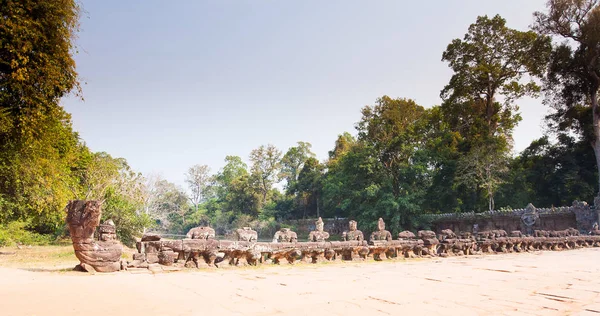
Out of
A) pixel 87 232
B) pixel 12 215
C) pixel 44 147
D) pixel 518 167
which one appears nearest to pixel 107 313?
pixel 87 232

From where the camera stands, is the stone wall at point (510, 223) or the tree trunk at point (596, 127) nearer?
the stone wall at point (510, 223)

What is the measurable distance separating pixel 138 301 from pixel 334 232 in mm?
29737

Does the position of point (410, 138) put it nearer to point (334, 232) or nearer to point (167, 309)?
point (334, 232)

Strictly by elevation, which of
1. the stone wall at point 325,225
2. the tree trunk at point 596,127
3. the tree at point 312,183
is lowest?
the stone wall at point 325,225

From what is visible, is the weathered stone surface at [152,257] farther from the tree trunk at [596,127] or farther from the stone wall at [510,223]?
the tree trunk at [596,127]

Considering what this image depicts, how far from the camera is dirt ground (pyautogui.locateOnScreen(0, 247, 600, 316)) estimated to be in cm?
404

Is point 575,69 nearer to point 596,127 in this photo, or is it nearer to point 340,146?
point 596,127

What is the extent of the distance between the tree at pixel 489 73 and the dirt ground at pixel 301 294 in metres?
22.2

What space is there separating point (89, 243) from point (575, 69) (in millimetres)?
29725

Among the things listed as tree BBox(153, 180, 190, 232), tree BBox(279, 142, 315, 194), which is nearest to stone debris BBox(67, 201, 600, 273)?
tree BBox(279, 142, 315, 194)

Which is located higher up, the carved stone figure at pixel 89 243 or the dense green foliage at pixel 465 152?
the dense green foliage at pixel 465 152

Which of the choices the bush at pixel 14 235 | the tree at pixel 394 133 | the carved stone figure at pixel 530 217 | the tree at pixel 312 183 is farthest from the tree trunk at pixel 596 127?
the bush at pixel 14 235

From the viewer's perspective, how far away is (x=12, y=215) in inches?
679

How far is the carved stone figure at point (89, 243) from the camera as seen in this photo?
284 inches
